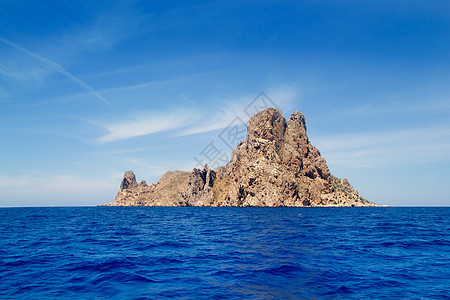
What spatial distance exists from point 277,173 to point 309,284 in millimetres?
174761

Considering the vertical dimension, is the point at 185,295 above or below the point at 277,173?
below

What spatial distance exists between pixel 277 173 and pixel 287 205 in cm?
2358

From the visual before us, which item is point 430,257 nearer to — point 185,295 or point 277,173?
point 185,295

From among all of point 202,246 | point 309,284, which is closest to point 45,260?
point 202,246

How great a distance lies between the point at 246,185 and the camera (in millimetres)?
180125

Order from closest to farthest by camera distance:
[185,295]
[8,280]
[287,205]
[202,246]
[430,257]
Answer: [185,295]
[8,280]
[430,257]
[202,246]
[287,205]

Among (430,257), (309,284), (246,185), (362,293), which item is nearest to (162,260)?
(309,284)

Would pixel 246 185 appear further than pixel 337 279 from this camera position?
Yes

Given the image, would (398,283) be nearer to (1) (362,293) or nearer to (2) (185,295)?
(1) (362,293)

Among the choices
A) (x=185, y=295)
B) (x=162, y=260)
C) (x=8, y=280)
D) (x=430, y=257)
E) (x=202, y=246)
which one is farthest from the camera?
(x=202, y=246)

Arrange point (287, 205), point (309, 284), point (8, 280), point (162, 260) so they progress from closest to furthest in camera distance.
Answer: point (309, 284)
point (8, 280)
point (162, 260)
point (287, 205)

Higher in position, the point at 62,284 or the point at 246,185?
the point at 246,185

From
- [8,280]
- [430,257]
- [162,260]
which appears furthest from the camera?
[430,257]

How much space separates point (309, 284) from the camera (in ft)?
41.5
